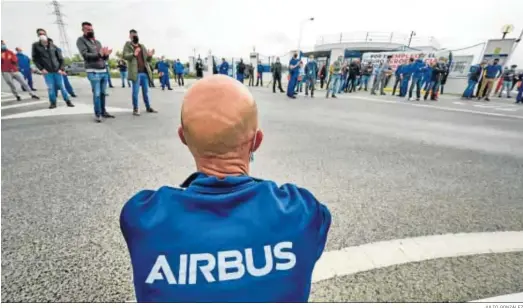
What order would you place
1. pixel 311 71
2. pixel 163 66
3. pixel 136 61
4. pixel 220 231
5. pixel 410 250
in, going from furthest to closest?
pixel 163 66 → pixel 311 71 → pixel 136 61 → pixel 410 250 → pixel 220 231

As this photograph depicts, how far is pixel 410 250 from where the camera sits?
5.51 feet

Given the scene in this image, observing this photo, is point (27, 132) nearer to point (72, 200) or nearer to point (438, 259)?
point (72, 200)

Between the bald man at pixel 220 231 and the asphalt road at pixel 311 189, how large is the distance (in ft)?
2.78

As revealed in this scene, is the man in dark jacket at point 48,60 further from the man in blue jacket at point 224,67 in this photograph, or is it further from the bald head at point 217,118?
the man in blue jacket at point 224,67

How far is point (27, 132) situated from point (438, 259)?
5703 mm

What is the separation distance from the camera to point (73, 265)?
1.51 m

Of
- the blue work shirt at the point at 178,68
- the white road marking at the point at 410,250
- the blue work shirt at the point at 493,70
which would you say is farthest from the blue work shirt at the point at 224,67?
the white road marking at the point at 410,250

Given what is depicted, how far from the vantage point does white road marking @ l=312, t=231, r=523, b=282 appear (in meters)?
1.53

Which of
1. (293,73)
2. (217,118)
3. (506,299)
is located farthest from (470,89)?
(217,118)

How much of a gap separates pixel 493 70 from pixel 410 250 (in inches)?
534

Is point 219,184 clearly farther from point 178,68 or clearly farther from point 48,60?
point 178,68

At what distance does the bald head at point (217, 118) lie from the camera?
715 mm

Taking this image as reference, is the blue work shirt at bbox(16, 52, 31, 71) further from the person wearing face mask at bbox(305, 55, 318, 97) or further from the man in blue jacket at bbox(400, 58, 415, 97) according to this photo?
the man in blue jacket at bbox(400, 58, 415, 97)

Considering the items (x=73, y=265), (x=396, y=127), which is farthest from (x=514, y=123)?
(x=73, y=265)
